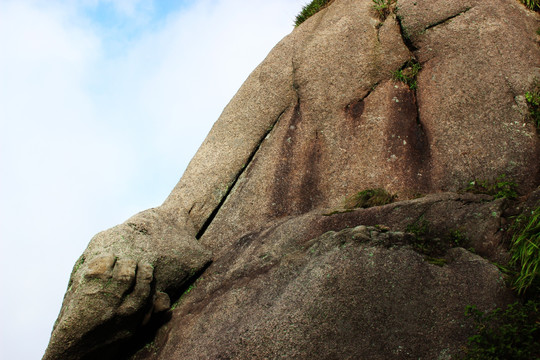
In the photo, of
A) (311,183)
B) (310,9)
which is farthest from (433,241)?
(310,9)

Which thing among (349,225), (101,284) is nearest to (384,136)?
(349,225)

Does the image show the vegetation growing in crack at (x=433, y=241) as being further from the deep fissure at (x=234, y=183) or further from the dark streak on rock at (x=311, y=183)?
the deep fissure at (x=234, y=183)

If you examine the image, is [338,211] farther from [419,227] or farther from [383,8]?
[383,8]

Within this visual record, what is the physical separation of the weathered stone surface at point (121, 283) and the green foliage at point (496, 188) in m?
5.03

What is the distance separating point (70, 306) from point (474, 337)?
571 centimetres

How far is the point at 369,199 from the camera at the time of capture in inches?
343

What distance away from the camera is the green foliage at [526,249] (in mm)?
5422

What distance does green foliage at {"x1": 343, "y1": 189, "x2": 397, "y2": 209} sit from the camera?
859 cm

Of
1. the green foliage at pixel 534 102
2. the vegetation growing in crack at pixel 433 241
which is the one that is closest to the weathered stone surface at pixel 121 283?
the vegetation growing in crack at pixel 433 241

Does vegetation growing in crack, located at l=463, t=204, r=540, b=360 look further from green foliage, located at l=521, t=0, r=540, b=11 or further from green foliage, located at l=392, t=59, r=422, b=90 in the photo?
green foliage, located at l=521, t=0, r=540, b=11

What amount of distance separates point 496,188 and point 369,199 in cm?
212

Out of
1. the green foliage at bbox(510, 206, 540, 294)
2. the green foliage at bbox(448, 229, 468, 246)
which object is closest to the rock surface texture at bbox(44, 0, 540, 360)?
the green foliage at bbox(448, 229, 468, 246)

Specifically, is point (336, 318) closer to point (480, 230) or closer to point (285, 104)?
point (480, 230)

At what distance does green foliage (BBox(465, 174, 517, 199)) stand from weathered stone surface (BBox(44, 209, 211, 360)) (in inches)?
198
